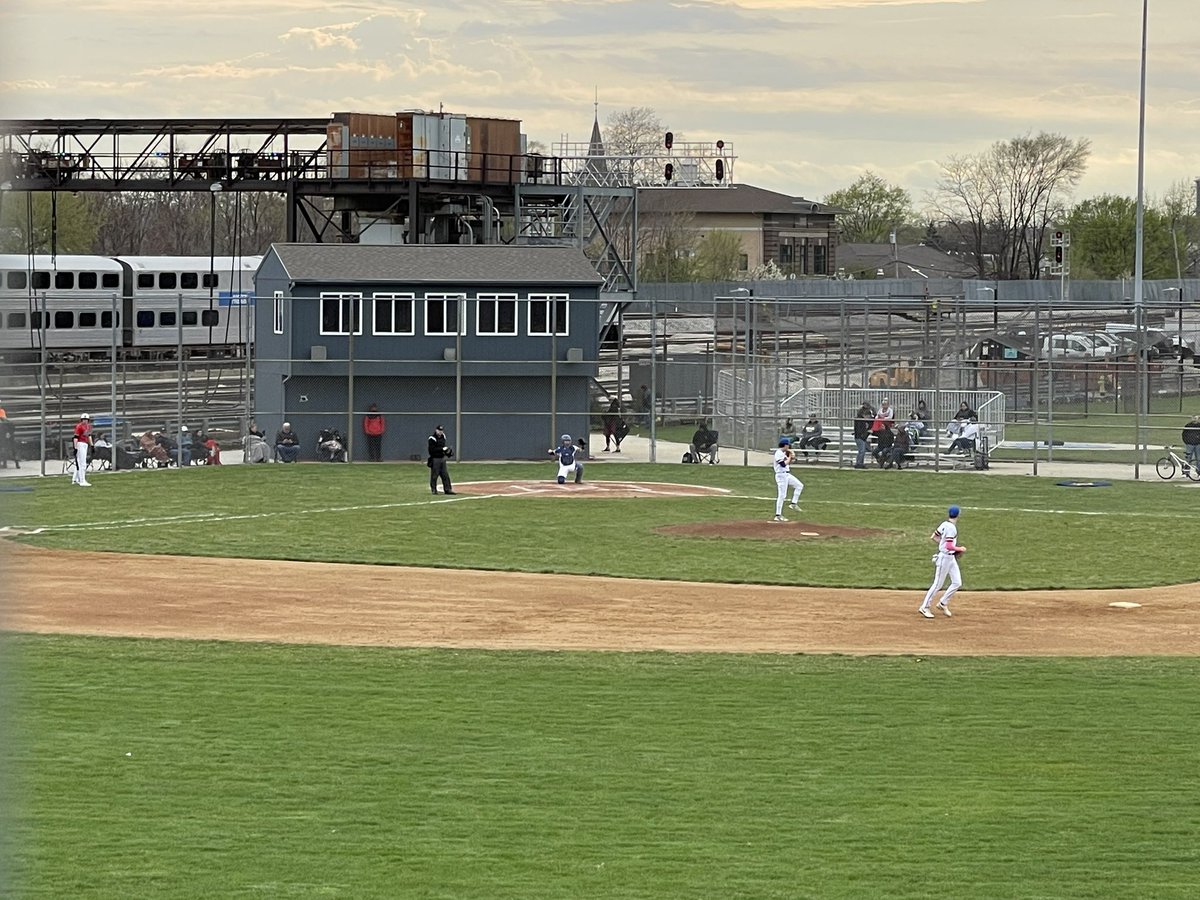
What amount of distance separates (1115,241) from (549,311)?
68.1 m

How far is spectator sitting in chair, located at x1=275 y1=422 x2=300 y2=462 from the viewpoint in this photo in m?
42.2

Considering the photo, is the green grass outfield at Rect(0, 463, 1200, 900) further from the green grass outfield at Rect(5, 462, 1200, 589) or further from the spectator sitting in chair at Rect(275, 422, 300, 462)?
the spectator sitting in chair at Rect(275, 422, 300, 462)

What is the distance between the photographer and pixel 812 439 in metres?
44.8

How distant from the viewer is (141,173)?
189 feet

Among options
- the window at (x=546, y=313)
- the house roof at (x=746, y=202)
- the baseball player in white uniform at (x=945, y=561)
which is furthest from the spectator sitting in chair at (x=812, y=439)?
Answer: the house roof at (x=746, y=202)

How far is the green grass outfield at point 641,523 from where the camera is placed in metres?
26.1

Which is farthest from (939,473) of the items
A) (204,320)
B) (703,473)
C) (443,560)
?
(204,320)

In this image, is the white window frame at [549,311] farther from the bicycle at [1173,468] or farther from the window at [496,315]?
the bicycle at [1173,468]

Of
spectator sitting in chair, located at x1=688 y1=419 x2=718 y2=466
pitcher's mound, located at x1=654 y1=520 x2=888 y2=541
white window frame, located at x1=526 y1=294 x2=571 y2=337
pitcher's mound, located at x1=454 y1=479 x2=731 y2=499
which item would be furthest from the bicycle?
white window frame, located at x1=526 y1=294 x2=571 y2=337

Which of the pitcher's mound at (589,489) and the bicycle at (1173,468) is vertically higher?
the bicycle at (1173,468)

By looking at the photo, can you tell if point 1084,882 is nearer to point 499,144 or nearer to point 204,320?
point 499,144

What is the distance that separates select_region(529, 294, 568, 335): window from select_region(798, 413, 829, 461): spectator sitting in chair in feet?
23.8

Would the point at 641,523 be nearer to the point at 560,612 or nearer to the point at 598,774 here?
the point at 560,612

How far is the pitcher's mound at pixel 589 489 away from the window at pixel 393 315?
20.5 ft
